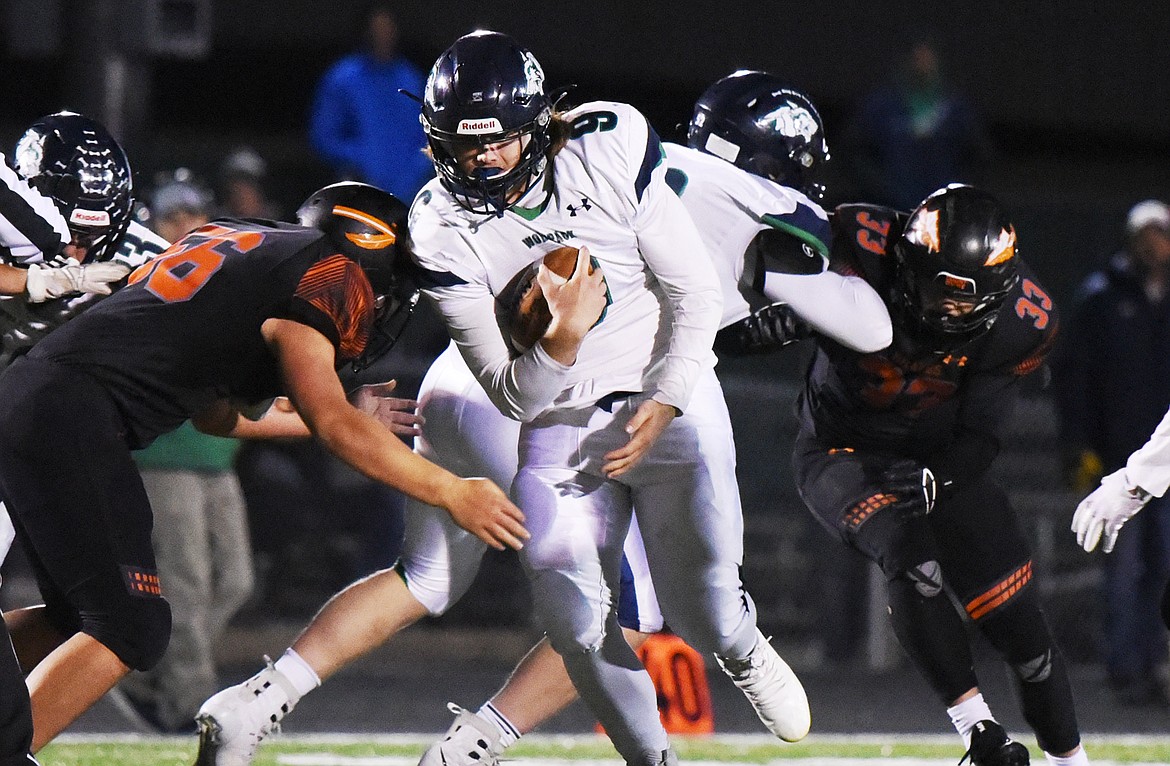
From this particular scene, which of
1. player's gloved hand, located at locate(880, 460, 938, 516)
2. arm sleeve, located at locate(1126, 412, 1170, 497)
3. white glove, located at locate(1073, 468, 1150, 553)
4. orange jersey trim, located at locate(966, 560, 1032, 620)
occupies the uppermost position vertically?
arm sleeve, located at locate(1126, 412, 1170, 497)

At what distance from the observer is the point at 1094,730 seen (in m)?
7.53

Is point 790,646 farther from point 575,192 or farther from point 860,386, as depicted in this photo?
point 575,192

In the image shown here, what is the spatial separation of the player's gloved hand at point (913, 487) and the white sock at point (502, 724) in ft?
4.11

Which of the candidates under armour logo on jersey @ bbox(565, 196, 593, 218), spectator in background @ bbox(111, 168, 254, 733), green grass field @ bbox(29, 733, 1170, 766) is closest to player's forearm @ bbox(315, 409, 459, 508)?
under armour logo on jersey @ bbox(565, 196, 593, 218)

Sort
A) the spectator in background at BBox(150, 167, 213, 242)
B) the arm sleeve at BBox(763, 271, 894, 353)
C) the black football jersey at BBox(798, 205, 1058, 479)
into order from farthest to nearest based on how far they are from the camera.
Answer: the spectator in background at BBox(150, 167, 213, 242), the black football jersey at BBox(798, 205, 1058, 479), the arm sleeve at BBox(763, 271, 894, 353)

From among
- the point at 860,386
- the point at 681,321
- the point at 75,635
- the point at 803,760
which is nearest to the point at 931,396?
the point at 860,386

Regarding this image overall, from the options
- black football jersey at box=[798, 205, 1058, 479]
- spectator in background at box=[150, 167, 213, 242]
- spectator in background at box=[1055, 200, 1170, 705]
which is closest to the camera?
black football jersey at box=[798, 205, 1058, 479]

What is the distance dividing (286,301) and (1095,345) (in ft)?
17.2

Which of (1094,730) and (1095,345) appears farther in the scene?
(1095,345)

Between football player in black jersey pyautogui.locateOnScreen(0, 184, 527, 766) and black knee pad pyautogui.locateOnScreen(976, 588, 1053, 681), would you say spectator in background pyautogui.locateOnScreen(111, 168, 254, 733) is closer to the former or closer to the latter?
football player in black jersey pyautogui.locateOnScreen(0, 184, 527, 766)

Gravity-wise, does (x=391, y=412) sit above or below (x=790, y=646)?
above

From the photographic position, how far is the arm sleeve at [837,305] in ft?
17.4

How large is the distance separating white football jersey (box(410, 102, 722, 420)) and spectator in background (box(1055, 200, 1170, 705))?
420 centimetres

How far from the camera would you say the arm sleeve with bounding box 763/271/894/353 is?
5.29 meters
